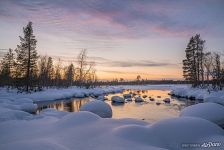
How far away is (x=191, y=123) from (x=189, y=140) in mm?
899

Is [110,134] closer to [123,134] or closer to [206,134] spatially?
[123,134]

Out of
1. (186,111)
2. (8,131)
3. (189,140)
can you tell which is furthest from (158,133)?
(186,111)

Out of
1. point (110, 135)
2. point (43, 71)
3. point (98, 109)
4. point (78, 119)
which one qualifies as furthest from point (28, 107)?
point (43, 71)

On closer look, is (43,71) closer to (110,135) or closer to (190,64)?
(190,64)

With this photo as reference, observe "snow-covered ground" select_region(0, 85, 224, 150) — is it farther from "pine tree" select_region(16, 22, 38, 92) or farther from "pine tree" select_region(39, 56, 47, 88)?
"pine tree" select_region(39, 56, 47, 88)

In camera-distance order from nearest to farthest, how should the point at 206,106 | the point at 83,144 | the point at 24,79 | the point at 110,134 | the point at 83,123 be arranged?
the point at 83,144 → the point at 110,134 → the point at 83,123 → the point at 206,106 → the point at 24,79


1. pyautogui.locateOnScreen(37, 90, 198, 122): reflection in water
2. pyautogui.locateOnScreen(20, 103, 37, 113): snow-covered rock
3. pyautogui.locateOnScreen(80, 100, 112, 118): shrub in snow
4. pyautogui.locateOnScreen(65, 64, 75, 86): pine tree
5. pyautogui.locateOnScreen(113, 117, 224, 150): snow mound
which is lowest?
pyautogui.locateOnScreen(37, 90, 198, 122): reflection in water

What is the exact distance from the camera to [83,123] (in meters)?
9.45

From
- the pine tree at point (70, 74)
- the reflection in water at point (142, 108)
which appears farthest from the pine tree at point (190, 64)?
the pine tree at point (70, 74)

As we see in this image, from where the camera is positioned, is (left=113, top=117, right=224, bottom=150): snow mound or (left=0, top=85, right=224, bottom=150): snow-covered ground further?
(left=113, top=117, right=224, bottom=150): snow mound

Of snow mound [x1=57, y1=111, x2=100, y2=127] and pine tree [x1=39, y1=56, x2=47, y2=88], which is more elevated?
pine tree [x1=39, y1=56, x2=47, y2=88]

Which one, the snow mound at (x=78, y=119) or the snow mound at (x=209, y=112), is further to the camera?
the snow mound at (x=209, y=112)

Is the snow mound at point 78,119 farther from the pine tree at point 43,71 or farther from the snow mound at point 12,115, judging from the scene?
the pine tree at point 43,71

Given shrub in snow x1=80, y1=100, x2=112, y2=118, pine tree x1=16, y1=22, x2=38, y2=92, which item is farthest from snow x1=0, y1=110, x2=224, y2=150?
pine tree x1=16, y1=22, x2=38, y2=92
